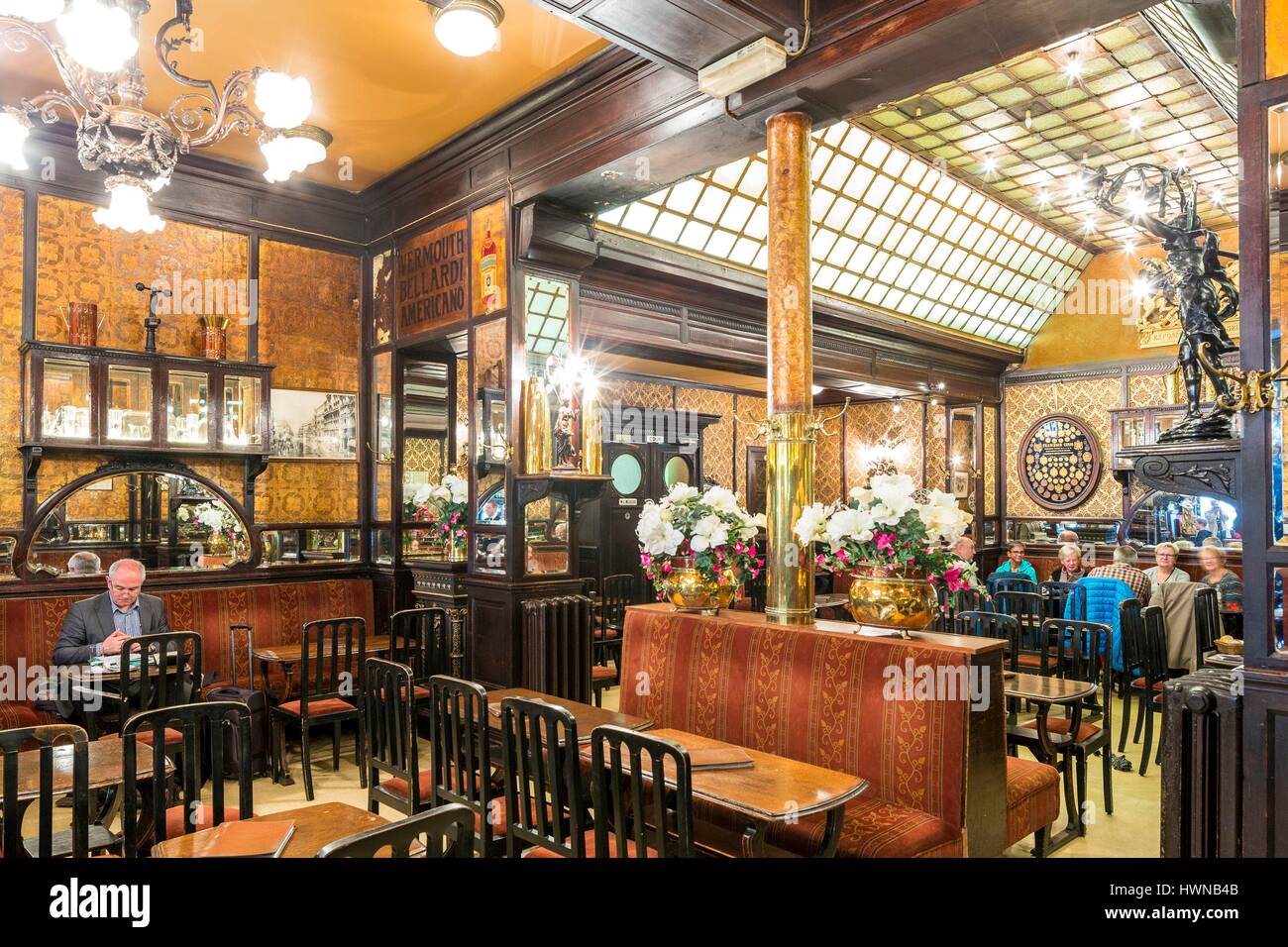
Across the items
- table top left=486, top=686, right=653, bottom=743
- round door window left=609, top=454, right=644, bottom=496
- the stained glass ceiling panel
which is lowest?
table top left=486, top=686, right=653, bottom=743

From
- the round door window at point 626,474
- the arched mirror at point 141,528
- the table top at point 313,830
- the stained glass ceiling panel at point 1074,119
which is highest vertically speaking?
the stained glass ceiling panel at point 1074,119

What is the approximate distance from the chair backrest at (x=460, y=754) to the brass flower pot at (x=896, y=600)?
161 centimetres

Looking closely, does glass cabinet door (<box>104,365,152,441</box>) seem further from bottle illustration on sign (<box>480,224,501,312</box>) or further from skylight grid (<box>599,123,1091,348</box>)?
skylight grid (<box>599,123,1091,348</box>)

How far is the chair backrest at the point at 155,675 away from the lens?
4.27 m

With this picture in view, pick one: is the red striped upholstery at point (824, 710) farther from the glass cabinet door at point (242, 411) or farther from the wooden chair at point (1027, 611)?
the glass cabinet door at point (242, 411)

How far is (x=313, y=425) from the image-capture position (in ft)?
22.8

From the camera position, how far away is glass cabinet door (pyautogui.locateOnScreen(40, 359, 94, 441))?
5574 millimetres

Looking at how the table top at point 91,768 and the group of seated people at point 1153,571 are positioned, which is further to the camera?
the group of seated people at point 1153,571

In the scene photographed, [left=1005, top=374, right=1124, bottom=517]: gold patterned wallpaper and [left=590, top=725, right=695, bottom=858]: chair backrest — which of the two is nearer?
[left=590, top=725, right=695, bottom=858]: chair backrest

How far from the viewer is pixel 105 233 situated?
5980 mm

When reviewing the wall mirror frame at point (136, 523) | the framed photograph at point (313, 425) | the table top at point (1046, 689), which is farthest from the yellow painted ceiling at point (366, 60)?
the table top at point (1046, 689)

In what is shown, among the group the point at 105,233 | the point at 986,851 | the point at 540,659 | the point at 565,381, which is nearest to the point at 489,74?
the point at 565,381

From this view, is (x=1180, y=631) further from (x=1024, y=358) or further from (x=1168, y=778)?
(x=1024, y=358)

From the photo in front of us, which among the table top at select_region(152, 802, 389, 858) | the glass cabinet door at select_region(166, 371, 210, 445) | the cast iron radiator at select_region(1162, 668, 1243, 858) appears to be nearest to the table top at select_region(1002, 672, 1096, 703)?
the cast iron radiator at select_region(1162, 668, 1243, 858)
